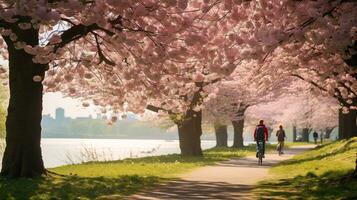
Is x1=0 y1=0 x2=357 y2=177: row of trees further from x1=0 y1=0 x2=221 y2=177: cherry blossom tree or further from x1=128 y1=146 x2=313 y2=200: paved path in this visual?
x1=128 y1=146 x2=313 y2=200: paved path

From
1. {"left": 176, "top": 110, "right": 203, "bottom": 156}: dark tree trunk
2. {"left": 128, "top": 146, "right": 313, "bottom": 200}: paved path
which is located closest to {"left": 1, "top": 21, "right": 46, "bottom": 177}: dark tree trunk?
{"left": 128, "top": 146, "right": 313, "bottom": 200}: paved path

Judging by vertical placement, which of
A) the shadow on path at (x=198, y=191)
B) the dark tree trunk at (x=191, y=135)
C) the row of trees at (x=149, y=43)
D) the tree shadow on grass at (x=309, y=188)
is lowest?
the shadow on path at (x=198, y=191)

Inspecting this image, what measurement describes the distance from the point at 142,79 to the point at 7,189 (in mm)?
6684

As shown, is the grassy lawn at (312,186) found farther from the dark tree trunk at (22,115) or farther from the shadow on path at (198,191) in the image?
the dark tree trunk at (22,115)

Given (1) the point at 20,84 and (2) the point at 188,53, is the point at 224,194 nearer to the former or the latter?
(2) the point at 188,53

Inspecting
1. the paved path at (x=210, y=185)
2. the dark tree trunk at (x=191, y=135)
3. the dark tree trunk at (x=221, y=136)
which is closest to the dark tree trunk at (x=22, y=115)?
the paved path at (x=210, y=185)

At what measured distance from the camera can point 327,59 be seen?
67.6ft

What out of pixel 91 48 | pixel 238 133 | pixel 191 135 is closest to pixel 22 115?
pixel 91 48

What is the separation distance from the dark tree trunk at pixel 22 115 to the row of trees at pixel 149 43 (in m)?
0.03

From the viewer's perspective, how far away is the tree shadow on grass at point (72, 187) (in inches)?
567

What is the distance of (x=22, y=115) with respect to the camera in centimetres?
1819

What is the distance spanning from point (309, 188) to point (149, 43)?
21.0 feet

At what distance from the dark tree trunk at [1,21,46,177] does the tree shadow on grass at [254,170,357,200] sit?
7314 millimetres

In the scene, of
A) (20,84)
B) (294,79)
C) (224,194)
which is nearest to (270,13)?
(224,194)
